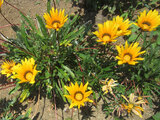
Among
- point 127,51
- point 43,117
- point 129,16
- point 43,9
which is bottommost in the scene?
point 43,117

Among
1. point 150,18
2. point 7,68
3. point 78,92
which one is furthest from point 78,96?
point 150,18

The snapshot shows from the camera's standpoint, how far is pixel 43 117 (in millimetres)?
2459

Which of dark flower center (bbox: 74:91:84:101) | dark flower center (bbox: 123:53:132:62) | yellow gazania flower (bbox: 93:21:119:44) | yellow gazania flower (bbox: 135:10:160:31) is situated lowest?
dark flower center (bbox: 74:91:84:101)

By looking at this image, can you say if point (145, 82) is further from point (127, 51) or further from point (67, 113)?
point (67, 113)

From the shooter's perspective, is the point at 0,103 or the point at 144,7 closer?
the point at 0,103

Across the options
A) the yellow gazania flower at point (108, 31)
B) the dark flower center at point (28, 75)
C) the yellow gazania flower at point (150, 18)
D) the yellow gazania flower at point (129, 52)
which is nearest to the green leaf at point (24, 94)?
the dark flower center at point (28, 75)

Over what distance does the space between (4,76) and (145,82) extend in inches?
106

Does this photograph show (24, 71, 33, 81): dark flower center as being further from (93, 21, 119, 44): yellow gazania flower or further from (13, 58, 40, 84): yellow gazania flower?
(93, 21, 119, 44): yellow gazania flower

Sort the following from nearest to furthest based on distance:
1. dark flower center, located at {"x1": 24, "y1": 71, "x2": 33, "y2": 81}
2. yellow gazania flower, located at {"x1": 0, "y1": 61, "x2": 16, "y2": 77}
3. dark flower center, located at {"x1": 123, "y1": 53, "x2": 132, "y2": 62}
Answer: dark flower center, located at {"x1": 123, "y1": 53, "x2": 132, "y2": 62}
dark flower center, located at {"x1": 24, "y1": 71, "x2": 33, "y2": 81}
yellow gazania flower, located at {"x1": 0, "y1": 61, "x2": 16, "y2": 77}

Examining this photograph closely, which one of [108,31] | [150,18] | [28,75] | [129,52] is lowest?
[28,75]

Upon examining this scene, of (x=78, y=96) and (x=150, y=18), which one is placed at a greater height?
(x=150, y=18)

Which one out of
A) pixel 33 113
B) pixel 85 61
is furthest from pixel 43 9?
pixel 33 113

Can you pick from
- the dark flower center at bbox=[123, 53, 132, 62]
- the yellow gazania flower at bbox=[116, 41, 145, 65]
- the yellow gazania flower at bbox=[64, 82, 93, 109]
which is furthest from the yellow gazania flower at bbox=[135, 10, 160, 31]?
the yellow gazania flower at bbox=[64, 82, 93, 109]

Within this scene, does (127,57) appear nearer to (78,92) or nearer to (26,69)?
(78,92)
